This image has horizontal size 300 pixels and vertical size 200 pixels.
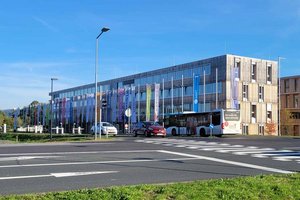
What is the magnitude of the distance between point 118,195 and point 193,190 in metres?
1.53

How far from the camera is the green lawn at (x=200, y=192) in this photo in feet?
24.5

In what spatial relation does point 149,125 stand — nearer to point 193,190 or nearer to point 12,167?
point 12,167

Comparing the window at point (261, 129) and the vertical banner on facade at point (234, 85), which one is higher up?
the vertical banner on facade at point (234, 85)

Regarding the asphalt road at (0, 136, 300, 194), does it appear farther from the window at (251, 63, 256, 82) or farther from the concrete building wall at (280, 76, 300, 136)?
the concrete building wall at (280, 76, 300, 136)

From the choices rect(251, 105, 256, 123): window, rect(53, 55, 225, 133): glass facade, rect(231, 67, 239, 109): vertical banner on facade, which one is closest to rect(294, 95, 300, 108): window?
rect(251, 105, 256, 123): window

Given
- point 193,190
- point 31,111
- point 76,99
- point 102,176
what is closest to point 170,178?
point 102,176

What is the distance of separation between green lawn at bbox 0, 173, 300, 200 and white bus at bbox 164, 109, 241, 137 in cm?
3302

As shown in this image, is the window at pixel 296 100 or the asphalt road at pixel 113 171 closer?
the asphalt road at pixel 113 171

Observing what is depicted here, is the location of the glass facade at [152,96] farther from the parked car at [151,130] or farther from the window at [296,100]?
the window at [296,100]

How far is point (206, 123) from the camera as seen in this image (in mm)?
44562

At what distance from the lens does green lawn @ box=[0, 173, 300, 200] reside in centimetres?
746

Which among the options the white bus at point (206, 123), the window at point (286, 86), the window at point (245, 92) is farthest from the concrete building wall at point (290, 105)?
the white bus at point (206, 123)

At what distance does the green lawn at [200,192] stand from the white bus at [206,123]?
33.0 meters

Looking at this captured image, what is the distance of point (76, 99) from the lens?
105 metres
